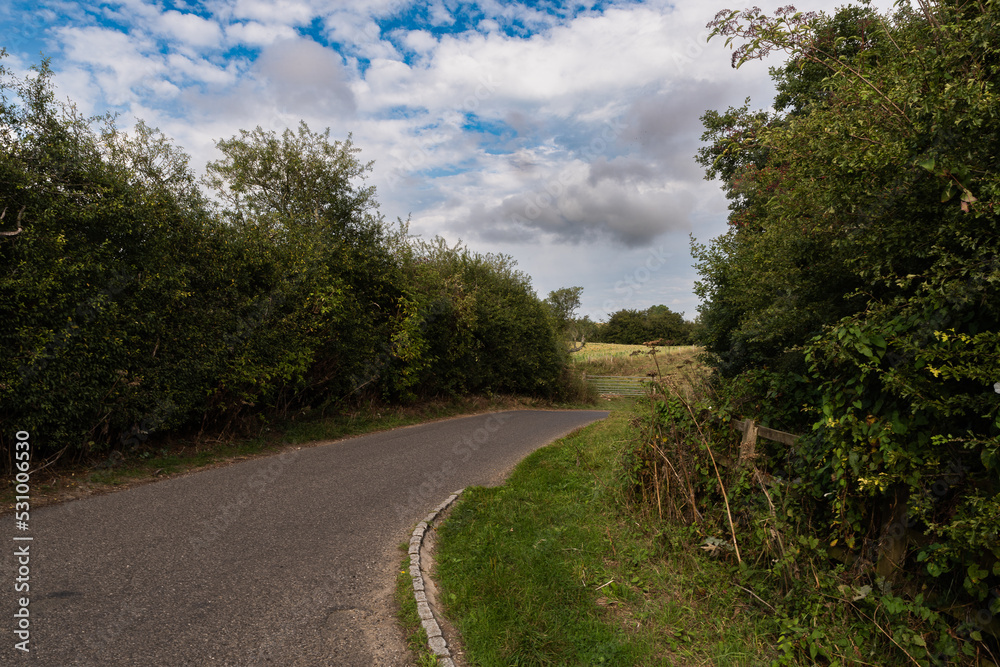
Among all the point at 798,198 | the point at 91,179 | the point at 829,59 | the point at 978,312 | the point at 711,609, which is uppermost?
the point at 91,179

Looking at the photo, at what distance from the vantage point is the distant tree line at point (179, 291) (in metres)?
6.76

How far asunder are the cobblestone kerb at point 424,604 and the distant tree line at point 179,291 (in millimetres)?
5379

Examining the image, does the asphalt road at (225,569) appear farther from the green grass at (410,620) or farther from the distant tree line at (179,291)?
the distant tree line at (179,291)

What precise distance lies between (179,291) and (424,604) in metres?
7.35

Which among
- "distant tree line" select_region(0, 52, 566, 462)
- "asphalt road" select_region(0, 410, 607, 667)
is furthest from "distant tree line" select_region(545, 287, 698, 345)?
"asphalt road" select_region(0, 410, 607, 667)

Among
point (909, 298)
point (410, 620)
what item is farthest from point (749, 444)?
point (410, 620)

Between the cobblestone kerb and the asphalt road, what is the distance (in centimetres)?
20

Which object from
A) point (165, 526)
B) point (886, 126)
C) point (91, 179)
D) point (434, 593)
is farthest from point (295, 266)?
point (886, 126)

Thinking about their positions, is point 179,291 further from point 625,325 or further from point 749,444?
point 625,325

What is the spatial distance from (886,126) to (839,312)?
166 cm

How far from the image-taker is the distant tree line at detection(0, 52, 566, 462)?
6758 millimetres

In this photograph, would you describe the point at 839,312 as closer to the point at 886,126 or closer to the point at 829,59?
the point at 886,126

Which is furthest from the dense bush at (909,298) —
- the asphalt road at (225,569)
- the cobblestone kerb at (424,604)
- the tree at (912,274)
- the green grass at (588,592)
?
the asphalt road at (225,569)

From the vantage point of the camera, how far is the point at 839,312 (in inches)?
179
